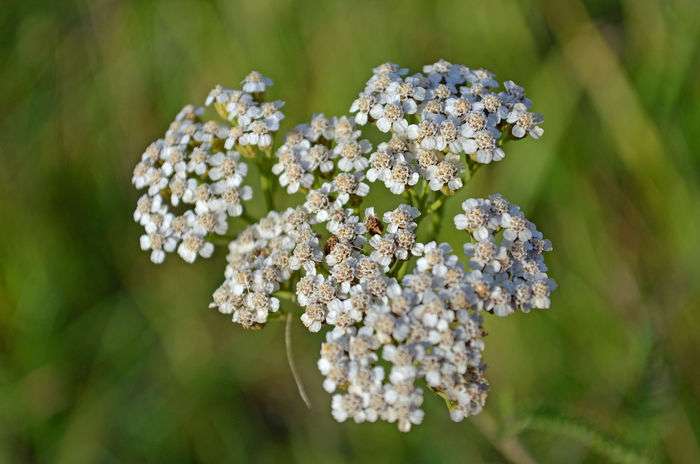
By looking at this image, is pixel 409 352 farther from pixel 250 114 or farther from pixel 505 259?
pixel 250 114

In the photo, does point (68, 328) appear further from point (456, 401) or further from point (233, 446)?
point (456, 401)

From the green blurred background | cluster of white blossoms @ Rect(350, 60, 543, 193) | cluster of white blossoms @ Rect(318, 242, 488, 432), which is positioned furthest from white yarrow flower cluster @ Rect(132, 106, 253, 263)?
the green blurred background

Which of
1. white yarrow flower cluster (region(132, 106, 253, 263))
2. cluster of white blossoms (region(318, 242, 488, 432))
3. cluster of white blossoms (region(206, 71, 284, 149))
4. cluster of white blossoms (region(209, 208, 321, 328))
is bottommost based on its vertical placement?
cluster of white blossoms (region(318, 242, 488, 432))

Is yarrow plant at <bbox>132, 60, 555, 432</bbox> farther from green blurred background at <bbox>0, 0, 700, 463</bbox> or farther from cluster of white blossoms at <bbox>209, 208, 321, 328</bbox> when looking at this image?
green blurred background at <bbox>0, 0, 700, 463</bbox>

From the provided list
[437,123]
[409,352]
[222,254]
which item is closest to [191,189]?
[437,123]

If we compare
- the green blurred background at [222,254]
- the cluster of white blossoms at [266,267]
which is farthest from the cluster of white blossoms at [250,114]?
the green blurred background at [222,254]

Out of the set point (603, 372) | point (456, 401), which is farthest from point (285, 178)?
point (603, 372)

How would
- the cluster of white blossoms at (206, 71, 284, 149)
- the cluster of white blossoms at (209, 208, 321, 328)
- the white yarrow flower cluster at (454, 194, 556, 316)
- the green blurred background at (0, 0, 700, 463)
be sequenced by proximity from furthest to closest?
the green blurred background at (0, 0, 700, 463) < the cluster of white blossoms at (206, 71, 284, 149) < the cluster of white blossoms at (209, 208, 321, 328) < the white yarrow flower cluster at (454, 194, 556, 316)
